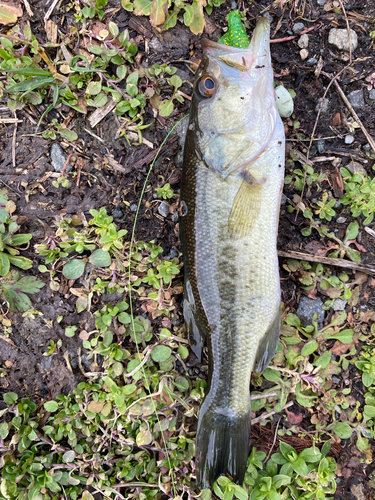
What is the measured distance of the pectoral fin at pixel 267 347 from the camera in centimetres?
261

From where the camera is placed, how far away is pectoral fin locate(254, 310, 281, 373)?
2.61m

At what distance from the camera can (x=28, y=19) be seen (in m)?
2.80

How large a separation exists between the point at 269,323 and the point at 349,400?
3.55ft

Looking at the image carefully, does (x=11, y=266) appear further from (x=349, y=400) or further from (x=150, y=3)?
(x=349, y=400)

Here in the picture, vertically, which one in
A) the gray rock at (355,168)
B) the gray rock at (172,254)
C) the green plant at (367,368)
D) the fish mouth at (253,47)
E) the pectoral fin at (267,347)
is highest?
the fish mouth at (253,47)

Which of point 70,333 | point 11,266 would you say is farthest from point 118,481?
point 11,266

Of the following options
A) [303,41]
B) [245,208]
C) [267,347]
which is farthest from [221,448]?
[303,41]

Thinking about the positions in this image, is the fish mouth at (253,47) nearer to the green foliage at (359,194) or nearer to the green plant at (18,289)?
the green foliage at (359,194)

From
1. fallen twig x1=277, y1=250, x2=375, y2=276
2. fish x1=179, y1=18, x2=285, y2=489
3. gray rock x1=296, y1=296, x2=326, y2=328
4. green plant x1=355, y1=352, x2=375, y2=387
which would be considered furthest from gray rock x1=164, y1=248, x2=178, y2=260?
green plant x1=355, y1=352, x2=375, y2=387

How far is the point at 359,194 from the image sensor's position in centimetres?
282

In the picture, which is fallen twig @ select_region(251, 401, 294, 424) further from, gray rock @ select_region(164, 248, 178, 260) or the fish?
gray rock @ select_region(164, 248, 178, 260)

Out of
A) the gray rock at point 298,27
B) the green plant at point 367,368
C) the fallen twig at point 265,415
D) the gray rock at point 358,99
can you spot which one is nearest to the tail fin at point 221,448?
the fallen twig at point 265,415

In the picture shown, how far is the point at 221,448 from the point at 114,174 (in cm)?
236

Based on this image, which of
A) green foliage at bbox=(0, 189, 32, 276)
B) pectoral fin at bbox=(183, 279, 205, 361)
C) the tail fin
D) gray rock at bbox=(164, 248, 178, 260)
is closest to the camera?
the tail fin
